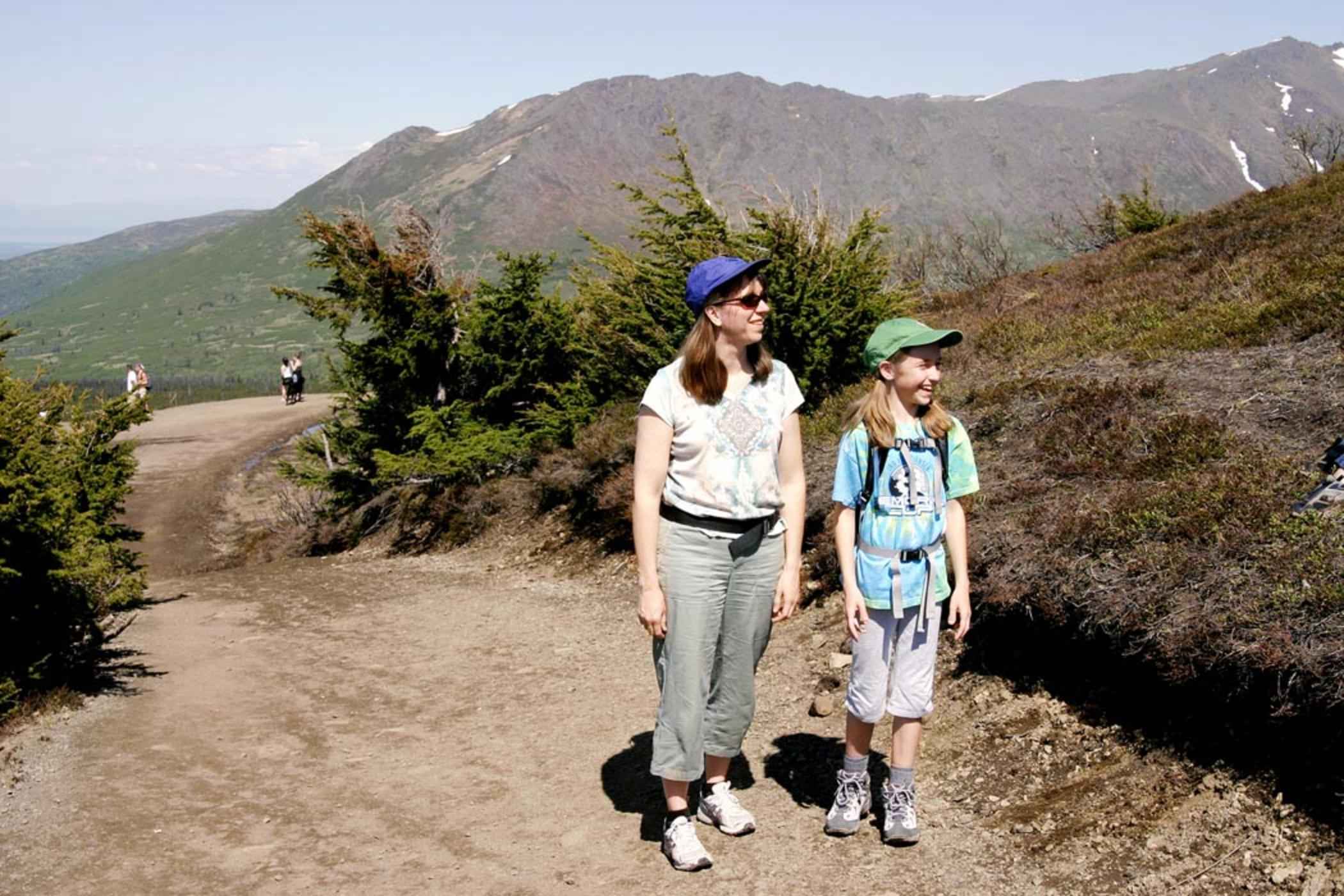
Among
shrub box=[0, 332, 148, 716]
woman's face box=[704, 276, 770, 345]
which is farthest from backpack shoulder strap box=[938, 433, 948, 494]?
shrub box=[0, 332, 148, 716]

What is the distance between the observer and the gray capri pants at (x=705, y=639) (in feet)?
13.1

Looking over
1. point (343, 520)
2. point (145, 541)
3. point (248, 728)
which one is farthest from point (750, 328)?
point (145, 541)

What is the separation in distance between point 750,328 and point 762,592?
93 centimetres

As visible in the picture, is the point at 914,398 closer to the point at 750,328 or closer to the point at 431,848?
the point at 750,328

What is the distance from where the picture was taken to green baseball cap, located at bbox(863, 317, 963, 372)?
4008mm

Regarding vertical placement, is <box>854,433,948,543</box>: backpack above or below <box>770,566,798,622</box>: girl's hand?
above

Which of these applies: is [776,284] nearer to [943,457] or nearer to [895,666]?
[943,457]

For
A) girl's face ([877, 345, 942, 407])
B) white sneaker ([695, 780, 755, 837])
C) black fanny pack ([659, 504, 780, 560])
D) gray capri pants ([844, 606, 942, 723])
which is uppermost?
girl's face ([877, 345, 942, 407])

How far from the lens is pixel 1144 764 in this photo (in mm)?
4715

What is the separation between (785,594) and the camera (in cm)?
411

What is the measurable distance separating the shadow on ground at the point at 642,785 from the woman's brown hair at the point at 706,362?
1625mm

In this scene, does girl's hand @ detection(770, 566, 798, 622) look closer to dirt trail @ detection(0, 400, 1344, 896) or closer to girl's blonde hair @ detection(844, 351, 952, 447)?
girl's blonde hair @ detection(844, 351, 952, 447)

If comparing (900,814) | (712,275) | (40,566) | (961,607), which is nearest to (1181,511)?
(961,607)

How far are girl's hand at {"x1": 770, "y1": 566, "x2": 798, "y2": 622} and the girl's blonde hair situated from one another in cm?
55
